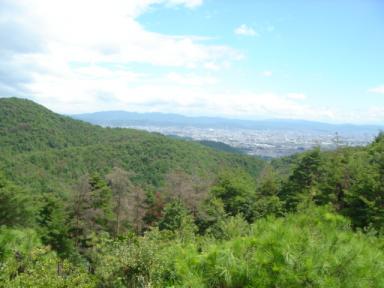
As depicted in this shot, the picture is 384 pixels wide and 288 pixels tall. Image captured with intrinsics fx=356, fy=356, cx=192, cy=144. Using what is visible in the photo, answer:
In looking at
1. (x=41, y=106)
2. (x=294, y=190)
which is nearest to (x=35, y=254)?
(x=294, y=190)

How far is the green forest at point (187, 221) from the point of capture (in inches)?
178

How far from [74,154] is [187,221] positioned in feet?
165

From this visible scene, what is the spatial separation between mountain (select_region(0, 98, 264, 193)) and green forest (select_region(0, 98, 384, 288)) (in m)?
0.41

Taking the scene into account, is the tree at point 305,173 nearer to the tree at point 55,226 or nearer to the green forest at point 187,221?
the green forest at point 187,221

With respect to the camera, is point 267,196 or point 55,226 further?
point 267,196

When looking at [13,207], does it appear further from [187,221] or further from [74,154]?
[74,154]

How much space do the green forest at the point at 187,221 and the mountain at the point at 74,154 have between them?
41 cm

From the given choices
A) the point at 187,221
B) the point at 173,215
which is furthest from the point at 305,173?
the point at 173,215

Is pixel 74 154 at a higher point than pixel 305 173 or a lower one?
lower

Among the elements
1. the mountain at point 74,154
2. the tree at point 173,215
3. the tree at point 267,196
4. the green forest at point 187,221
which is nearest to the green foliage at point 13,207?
the green forest at point 187,221

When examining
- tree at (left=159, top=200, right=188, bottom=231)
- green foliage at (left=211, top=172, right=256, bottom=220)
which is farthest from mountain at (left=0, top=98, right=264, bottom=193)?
tree at (left=159, top=200, right=188, bottom=231)

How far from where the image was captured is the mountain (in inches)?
2276

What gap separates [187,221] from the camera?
74.2ft

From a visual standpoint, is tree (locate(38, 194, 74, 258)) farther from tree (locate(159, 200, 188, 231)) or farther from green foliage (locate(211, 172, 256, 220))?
green foliage (locate(211, 172, 256, 220))
